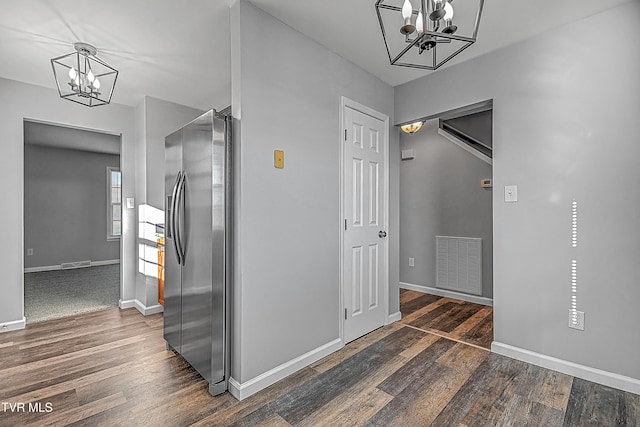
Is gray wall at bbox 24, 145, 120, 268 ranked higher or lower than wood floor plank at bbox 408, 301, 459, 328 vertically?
higher

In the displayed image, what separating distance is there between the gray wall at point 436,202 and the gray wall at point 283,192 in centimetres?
207

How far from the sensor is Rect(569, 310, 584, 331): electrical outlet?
2.22 metres

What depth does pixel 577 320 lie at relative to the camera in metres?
2.24

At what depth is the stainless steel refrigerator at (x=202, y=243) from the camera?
6.67 feet

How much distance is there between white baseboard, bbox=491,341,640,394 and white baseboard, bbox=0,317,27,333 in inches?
177

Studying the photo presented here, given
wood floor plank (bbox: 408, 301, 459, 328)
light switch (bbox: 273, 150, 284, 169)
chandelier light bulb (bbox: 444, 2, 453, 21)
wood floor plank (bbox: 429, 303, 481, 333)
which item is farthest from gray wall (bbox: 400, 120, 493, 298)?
chandelier light bulb (bbox: 444, 2, 453, 21)

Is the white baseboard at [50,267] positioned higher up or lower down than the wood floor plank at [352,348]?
higher up

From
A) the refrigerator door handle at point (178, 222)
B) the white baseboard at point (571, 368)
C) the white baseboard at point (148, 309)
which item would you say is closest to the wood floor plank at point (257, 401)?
the refrigerator door handle at point (178, 222)

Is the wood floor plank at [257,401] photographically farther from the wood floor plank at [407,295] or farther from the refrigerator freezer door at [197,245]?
the wood floor plank at [407,295]

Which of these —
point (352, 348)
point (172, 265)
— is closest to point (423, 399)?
point (352, 348)

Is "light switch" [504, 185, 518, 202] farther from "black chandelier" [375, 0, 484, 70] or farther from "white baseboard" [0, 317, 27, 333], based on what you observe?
"white baseboard" [0, 317, 27, 333]

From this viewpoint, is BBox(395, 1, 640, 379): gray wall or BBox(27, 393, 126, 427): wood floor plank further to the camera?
BBox(395, 1, 640, 379): gray wall

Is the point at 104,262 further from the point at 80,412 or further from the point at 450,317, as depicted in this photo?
the point at 450,317

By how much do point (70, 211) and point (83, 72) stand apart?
507 centimetres
